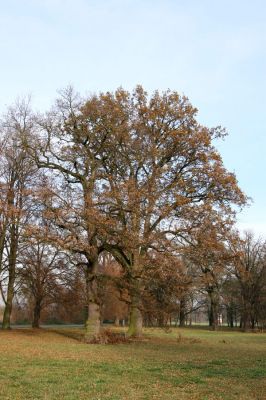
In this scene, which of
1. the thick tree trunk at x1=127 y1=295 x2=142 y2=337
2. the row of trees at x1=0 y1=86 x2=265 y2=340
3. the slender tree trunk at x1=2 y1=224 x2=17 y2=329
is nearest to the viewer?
the row of trees at x1=0 y1=86 x2=265 y2=340

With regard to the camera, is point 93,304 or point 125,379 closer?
point 125,379

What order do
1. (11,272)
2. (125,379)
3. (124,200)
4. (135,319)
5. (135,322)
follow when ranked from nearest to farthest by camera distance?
(125,379)
(124,200)
(135,322)
(135,319)
(11,272)

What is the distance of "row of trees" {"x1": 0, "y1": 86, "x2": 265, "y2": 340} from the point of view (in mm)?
26562

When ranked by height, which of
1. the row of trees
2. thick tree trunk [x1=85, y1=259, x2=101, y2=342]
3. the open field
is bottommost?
the open field

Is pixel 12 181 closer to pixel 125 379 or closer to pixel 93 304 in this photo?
pixel 93 304

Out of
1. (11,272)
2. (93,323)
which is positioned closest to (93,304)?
(93,323)

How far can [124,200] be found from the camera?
87.1 feet

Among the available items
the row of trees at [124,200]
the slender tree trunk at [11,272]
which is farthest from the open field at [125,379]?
the slender tree trunk at [11,272]

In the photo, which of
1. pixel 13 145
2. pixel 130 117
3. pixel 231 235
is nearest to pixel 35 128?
pixel 13 145

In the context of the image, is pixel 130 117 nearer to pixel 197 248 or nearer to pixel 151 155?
pixel 151 155

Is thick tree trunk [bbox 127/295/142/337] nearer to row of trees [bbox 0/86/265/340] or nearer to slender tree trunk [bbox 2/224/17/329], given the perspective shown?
row of trees [bbox 0/86/265/340]

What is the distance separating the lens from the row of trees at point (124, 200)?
87.1 feet

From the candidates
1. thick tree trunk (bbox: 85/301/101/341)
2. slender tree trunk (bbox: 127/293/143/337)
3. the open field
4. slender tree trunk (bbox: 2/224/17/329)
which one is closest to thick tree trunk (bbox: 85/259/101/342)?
thick tree trunk (bbox: 85/301/101/341)

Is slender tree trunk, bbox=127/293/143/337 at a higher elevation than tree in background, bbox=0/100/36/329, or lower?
lower
